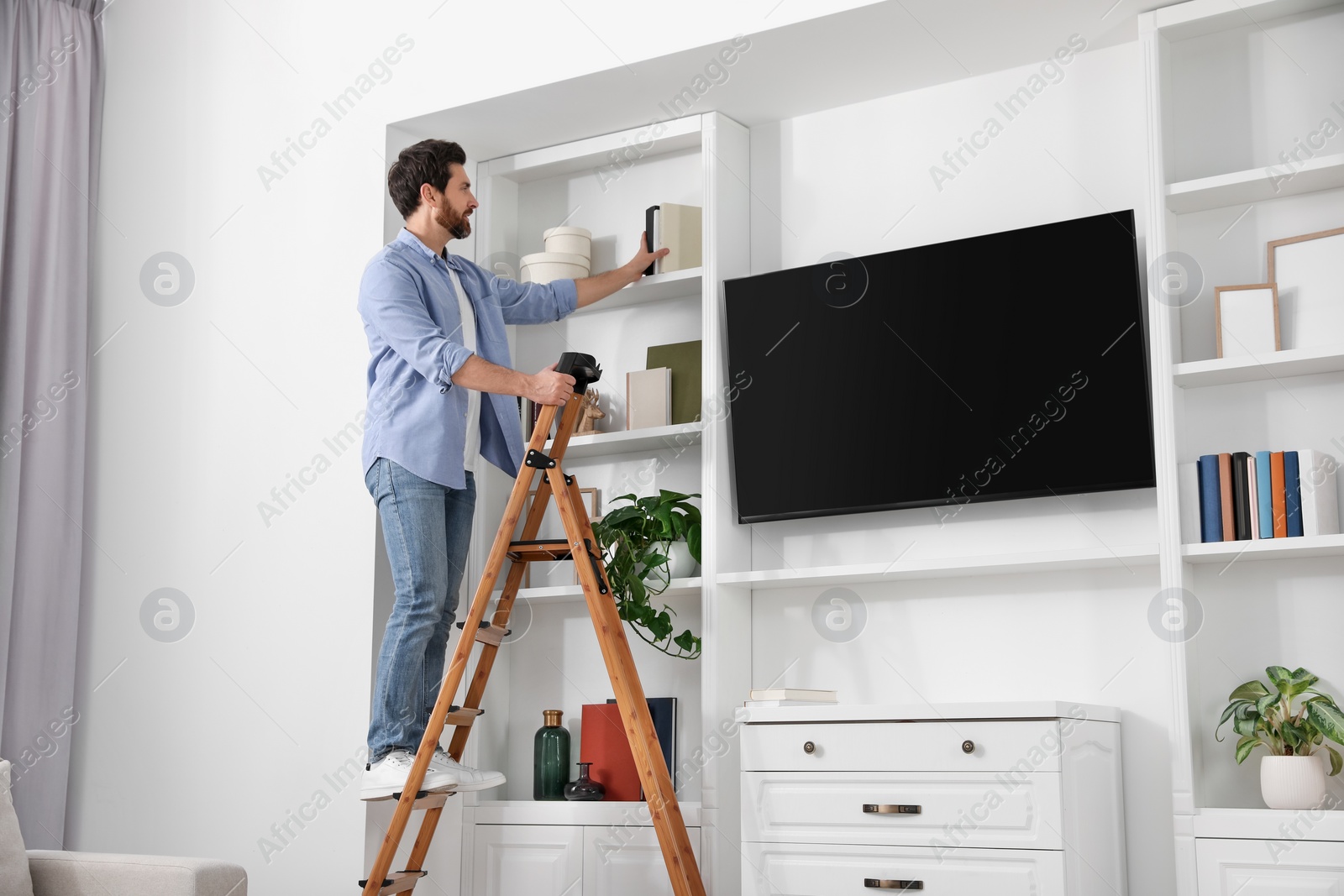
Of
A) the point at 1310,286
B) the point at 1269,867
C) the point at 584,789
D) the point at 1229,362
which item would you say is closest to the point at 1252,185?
the point at 1310,286

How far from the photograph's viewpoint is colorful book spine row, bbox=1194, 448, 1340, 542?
2605 millimetres

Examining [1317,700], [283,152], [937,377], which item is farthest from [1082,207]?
[283,152]

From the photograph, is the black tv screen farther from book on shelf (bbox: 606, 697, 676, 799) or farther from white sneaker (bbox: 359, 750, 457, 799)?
white sneaker (bbox: 359, 750, 457, 799)

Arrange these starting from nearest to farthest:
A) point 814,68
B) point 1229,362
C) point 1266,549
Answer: point 1266,549, point 1229,362, point 814,68

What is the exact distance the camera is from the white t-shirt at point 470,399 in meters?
3.20

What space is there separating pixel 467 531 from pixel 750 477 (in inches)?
29.9

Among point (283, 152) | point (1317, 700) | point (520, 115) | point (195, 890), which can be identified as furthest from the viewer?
point (283, 152)

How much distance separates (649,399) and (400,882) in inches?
56.5

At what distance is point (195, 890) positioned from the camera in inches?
91.5

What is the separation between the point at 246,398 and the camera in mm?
3812

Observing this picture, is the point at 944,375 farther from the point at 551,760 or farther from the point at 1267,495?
the point at 551,760

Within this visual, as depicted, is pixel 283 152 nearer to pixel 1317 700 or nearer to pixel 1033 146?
pixel 1033 146

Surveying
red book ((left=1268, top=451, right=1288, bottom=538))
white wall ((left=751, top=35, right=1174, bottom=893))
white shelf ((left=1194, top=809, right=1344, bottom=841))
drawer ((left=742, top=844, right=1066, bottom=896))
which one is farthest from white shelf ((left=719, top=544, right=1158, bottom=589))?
drawer ((left=742, top=844, right=1066, bottom=896))

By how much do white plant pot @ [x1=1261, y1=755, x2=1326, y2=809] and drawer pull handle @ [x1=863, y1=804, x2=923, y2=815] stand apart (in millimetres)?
693
